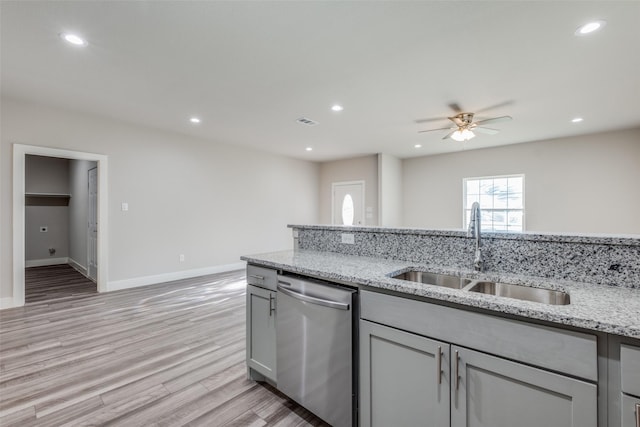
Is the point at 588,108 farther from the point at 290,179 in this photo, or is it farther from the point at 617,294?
the point at 290,179

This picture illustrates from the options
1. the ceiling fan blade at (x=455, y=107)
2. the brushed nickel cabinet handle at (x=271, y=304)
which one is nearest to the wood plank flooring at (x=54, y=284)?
the brushed nickel cabinet handle at (x=271, y=304)

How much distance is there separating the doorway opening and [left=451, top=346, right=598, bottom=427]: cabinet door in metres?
4.94

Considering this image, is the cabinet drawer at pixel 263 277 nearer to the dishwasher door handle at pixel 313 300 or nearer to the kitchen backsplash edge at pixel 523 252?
the dishwasher door handle at pixel 313 300

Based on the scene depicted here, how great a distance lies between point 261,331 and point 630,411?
1.79 meters

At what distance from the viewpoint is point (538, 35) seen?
2.31m

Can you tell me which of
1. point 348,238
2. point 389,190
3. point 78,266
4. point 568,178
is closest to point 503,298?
point 348,238

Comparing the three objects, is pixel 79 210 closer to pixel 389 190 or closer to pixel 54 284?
pixel 54 284

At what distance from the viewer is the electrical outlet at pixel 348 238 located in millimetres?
2314

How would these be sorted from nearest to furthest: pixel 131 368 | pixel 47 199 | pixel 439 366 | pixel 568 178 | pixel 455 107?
pixel 439 366 < pixel 131 368 < pixel 455 107 < pixel 568 178 < pixel 47 199

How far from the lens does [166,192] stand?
5.15 m

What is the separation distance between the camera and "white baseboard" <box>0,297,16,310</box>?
364cm

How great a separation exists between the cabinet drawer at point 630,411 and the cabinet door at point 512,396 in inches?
2.5

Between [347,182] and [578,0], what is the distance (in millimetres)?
5895

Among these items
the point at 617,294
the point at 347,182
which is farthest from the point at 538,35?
the point at 347,182
